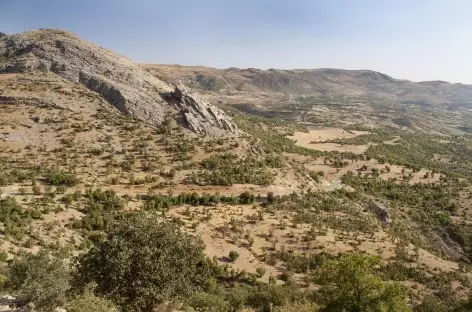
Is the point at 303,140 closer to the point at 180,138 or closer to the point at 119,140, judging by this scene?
the point at 180,138

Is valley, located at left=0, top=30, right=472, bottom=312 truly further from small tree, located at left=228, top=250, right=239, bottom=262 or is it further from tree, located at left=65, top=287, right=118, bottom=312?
tree, located at left=65, top=287, right=118, bottom=312

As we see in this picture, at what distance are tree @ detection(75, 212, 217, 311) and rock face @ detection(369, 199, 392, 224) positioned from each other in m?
41.9

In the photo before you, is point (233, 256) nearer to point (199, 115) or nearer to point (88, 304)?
point (88, 304)

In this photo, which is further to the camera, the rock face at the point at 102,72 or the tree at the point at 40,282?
the rock face at the point at 102,72

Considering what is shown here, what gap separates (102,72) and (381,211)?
5445 centimetres

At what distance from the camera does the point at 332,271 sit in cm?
2497

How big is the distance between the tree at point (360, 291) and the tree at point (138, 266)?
8.94 meters

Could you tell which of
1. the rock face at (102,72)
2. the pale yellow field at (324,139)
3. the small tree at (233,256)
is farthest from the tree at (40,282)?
the pale yellow field at (324,139)

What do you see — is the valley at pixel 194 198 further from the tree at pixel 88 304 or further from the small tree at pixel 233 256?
the tree at pixel 88 304

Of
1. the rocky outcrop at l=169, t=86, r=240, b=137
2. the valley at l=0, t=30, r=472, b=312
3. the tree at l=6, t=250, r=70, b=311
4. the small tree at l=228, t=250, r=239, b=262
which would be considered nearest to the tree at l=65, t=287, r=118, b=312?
the tree at l=6, t=250, r=70, b=311

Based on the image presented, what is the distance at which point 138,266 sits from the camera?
19484mm

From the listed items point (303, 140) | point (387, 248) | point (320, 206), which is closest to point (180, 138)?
point (320, 206)

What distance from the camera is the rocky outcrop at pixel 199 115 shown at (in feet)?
208

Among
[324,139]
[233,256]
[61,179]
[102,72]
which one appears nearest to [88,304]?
[233,256]
